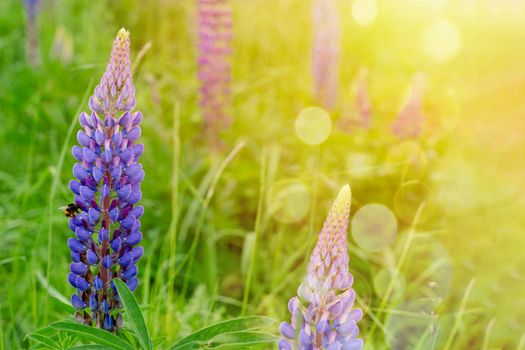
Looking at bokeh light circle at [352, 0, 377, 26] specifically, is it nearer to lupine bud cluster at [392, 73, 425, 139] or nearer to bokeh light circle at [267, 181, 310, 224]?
lupine bud cluster at [392, 73, 425, 139]

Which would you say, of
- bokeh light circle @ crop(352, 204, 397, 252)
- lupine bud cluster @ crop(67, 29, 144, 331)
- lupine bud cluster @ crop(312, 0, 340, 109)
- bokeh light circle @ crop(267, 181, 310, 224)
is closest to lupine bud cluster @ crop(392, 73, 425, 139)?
bokeh light circle @ crop(352, 204, 397, 252)

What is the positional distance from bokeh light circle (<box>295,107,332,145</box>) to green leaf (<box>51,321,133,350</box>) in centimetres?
258

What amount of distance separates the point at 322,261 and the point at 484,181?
7.34ft

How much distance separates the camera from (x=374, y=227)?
3.75 meters

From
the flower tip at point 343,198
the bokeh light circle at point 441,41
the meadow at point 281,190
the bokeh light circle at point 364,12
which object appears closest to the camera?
the flower tip at point 343,198

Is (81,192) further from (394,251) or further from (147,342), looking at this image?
(394,251)

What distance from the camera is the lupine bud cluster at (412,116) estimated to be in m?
3.84

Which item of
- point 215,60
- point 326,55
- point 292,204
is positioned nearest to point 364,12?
point 326,55

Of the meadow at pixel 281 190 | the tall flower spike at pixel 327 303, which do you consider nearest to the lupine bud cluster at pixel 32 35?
the meadow at pixel 281 190

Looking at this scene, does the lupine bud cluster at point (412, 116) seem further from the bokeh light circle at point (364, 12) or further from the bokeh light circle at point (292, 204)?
the bokeh light circle at point (364, 12)

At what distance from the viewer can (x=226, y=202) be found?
13.0ft

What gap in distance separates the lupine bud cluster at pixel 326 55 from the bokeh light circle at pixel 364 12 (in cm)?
211

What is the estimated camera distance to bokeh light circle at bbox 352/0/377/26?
671cm

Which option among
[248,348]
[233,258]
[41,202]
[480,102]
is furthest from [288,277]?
[480,102]
